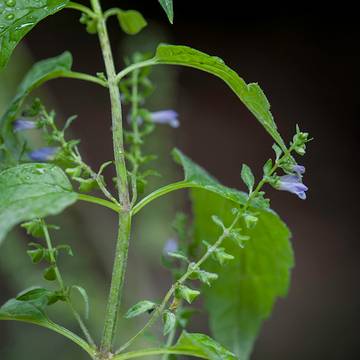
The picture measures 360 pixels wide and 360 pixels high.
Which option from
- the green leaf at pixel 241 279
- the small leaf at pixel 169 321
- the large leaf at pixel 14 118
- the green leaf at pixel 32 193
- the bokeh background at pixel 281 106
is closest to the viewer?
the green leaf at pixel 32 193

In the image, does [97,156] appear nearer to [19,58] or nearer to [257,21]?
[257,21]

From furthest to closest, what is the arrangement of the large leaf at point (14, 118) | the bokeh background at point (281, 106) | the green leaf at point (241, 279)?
the bokeh background at point (281, 106) < the green leaf at point (241, 279) < the large leaf at point (14, 118)

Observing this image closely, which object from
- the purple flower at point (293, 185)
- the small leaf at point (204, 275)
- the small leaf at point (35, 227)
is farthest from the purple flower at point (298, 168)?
the small leaf at point (35, 227)

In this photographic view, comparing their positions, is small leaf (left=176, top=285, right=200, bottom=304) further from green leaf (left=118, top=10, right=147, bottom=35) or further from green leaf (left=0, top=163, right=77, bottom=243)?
green leaf (left=118, top=10, right=147, bottom=35)

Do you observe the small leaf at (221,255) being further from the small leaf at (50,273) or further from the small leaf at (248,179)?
the small leaf at (50,273)

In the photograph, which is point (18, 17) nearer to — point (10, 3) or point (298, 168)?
point (10, 3)

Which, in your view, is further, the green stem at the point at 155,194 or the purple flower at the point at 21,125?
the purple flower at the point at 21,125
